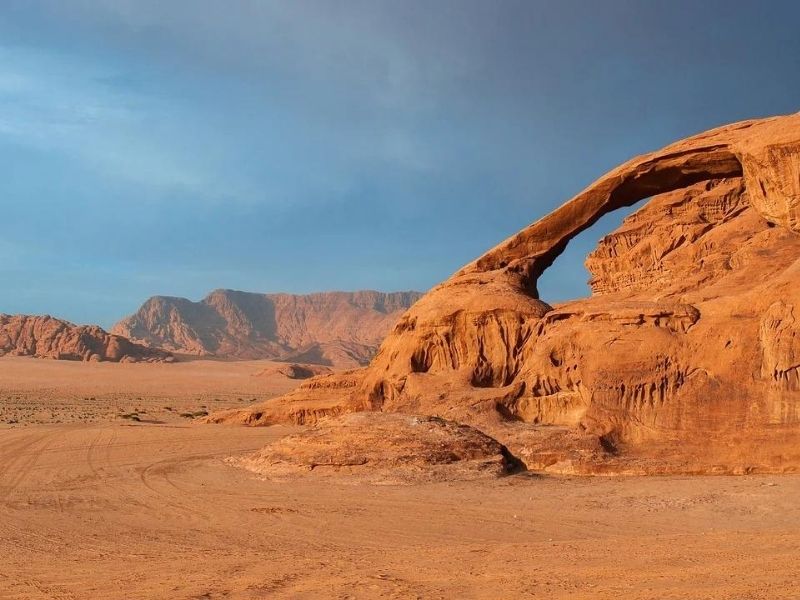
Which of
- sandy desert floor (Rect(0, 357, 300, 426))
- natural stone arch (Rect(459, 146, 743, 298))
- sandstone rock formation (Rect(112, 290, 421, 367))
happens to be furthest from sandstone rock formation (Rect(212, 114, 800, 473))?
sandstone rock formation (Rect(112, 290, 421, 367))

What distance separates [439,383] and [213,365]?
3088 inches

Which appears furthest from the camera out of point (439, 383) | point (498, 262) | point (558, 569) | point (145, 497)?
point (498, 262)

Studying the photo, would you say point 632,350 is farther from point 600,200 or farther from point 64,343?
point 64,343

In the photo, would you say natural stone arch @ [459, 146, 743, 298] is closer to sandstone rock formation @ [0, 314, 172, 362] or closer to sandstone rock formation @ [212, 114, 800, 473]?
sandstone rock formation @ [212, 114, 800, 473]

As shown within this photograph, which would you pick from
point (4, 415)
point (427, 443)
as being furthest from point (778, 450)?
point (4, 415)

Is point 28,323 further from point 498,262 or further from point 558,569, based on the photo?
point 558,569

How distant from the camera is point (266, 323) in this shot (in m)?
185

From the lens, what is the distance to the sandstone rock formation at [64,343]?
87.4m

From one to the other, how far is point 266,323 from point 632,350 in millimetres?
174584

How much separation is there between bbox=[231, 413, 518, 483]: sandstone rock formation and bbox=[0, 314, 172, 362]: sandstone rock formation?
78874 mm

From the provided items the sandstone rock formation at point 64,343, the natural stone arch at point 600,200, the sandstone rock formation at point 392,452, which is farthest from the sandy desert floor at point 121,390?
the sandstone rock formation at point 392,452

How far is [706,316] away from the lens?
14.8 m

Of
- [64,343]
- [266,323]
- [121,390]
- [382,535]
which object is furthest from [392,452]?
[266,323]

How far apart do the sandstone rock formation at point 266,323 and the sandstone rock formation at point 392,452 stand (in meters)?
122
